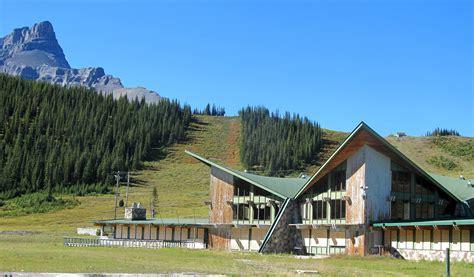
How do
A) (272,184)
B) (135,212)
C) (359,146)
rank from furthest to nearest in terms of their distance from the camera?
1. (135,212)
2. (272,184)
3. (359,146)

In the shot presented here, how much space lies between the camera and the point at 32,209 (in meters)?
112

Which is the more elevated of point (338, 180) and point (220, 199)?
point (338, 180)

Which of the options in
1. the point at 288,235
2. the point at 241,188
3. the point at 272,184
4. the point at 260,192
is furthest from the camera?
the point at 241,188

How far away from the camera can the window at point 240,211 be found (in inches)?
2120

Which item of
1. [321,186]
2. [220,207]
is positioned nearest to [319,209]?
[321,186]

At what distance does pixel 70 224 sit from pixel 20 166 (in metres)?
60.9

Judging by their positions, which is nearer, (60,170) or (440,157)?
(60,170)

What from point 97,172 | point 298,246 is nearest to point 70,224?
point 298,246

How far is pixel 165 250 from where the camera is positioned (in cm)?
4956

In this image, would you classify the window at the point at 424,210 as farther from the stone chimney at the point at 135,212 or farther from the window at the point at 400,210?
the stone chimney at the point at 135,212

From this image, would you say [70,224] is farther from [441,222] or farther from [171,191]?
[441,222]

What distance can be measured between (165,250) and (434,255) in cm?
1879

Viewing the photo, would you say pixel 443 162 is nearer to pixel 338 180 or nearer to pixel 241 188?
pixel 241 188

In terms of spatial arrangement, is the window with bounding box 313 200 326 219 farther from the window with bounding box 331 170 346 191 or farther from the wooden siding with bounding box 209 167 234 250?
the wooden siding with bounding box 209 167 234 250
